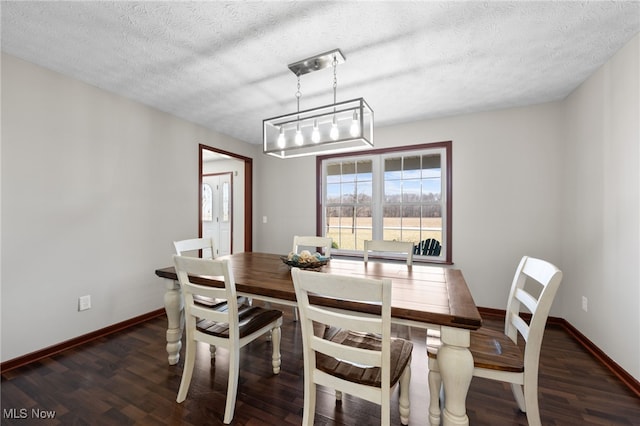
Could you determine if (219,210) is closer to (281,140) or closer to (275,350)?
→ (281,140)

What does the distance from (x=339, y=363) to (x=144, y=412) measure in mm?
1278

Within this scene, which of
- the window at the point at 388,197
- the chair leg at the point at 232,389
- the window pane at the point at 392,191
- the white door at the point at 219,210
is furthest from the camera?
the white door at the point at 219,210

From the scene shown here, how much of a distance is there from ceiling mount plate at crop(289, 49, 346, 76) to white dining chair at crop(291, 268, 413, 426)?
1651 millimetres

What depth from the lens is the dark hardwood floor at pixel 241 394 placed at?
1.58 meters

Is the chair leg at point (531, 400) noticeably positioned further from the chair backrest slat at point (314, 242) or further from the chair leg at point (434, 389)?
the chair backrest slat at point (314, 242)

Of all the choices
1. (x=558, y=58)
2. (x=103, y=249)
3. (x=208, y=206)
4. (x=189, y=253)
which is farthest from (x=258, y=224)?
(x=558, y=58)

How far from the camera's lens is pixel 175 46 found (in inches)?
78.5

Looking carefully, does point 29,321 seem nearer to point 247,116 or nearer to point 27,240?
point 27,240

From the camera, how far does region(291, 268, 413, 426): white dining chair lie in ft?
3.63

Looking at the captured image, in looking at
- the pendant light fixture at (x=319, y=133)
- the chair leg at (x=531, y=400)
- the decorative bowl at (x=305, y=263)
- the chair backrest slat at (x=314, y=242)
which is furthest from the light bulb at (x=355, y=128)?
the chair leg at (x=531, y=400)

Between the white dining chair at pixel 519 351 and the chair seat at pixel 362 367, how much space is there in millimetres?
173

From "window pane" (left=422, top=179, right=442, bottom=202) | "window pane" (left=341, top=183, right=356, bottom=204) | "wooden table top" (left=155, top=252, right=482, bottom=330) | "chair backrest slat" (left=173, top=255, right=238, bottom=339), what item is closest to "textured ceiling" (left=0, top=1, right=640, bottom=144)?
"window pane" (left=422, top=179, right=442, bottom=202)

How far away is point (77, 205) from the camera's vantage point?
2.48 m

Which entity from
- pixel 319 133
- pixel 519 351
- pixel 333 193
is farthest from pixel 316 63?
pixel 519 351
